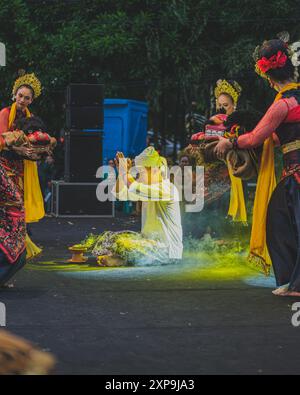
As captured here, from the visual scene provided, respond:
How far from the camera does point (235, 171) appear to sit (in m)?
7.59

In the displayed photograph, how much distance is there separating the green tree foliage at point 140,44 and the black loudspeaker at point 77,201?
3540 millimetres

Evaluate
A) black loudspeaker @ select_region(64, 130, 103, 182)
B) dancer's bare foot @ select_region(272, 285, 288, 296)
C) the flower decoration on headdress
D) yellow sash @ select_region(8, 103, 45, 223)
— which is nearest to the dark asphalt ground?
dancer's bare foot @ select_region(272, 285, 288, 296)

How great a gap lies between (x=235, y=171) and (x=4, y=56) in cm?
1243

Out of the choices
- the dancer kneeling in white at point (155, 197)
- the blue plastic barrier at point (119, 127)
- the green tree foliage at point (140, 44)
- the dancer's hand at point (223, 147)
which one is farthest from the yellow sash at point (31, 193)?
the green tree foliage at point (140, 44)

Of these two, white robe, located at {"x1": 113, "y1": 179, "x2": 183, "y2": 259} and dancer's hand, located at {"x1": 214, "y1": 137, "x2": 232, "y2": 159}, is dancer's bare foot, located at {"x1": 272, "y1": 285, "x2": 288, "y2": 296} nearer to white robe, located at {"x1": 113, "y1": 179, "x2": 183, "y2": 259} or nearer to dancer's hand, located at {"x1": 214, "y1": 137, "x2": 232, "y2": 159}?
dancer's hand, located at {"x1": 214, "y1": 137, "x2": 232, "y2": 159}

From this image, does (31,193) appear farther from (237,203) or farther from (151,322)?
(151,322)

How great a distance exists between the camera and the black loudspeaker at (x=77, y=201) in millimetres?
16547

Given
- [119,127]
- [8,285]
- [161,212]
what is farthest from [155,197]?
[119,127]

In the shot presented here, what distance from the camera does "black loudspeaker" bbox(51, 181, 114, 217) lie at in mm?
16547

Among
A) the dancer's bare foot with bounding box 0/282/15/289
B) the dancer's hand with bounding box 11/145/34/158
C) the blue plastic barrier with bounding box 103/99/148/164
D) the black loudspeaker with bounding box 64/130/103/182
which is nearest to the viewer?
the dancer's bare foot with bounding box 0/282/15/289

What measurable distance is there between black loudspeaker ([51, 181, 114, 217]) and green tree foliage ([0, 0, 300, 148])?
11.6 ft

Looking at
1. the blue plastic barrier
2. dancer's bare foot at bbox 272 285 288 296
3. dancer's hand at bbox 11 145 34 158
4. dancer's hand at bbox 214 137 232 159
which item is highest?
the blue plastic barrier

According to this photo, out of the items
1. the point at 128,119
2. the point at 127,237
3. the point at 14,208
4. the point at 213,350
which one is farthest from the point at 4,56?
the point at 213,350
